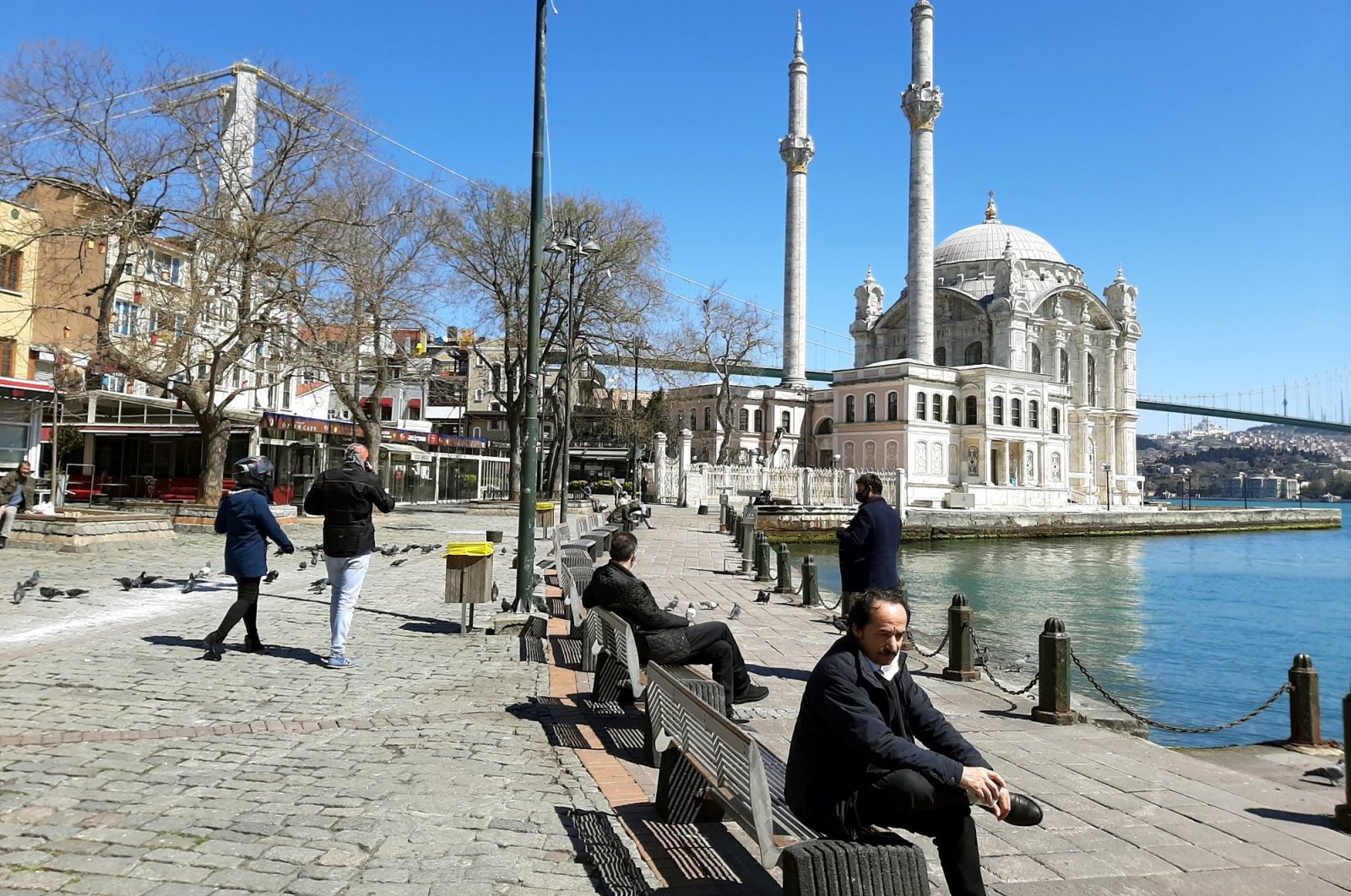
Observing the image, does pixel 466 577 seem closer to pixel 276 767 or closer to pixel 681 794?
pixel 276 767

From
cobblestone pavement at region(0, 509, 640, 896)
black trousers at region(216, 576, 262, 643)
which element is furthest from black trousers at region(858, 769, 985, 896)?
black trousers at region(216, 576, 262, 643)

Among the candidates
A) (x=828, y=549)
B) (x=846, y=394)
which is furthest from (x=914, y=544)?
(x=846, y=394)

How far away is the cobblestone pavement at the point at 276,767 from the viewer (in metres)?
3.59

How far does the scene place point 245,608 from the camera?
763cm

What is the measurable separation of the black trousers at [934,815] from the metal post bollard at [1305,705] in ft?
18.6

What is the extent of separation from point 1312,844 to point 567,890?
366 cm

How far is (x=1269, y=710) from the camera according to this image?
1162 centimetres

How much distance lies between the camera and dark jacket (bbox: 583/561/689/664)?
569 centimetres

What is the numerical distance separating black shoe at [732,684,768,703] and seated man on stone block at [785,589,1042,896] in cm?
280

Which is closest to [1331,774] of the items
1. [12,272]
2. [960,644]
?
[960,644]

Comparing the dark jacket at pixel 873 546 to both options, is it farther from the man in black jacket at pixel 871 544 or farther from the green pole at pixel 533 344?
the green pole at pixel 533 344

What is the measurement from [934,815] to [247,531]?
6.56 meters

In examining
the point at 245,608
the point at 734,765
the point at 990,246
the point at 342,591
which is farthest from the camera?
the point at 990,246

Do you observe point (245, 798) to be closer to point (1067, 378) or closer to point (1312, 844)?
point (1312, 844)
